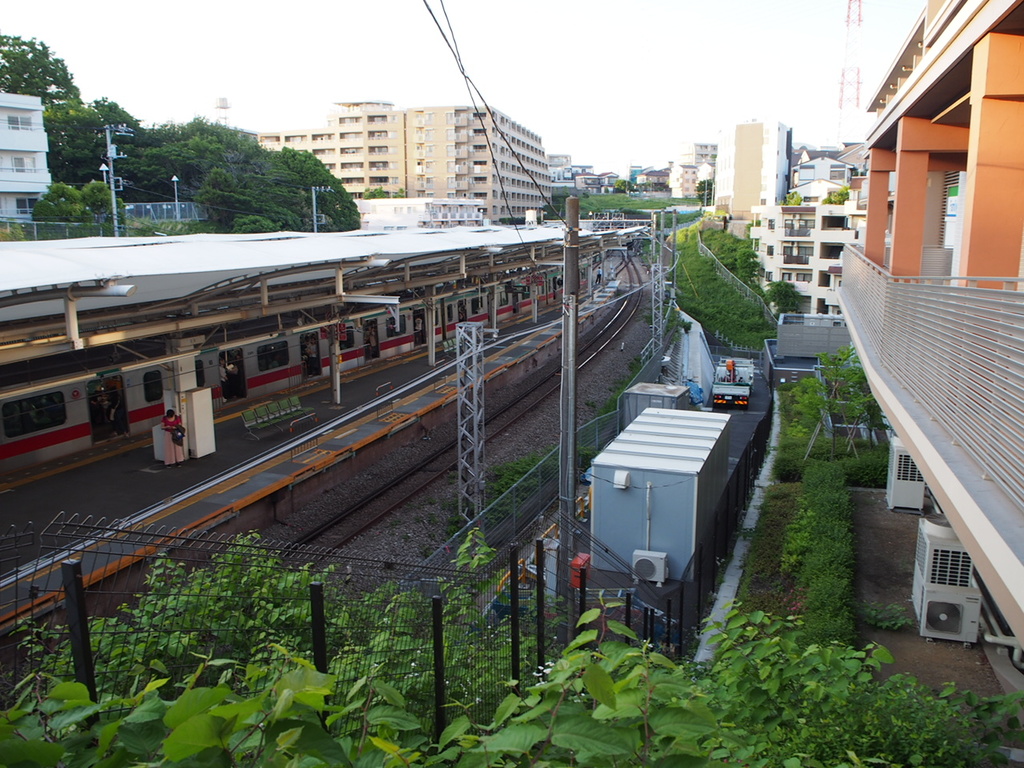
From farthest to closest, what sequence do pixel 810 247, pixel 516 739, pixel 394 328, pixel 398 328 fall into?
1. pixel 810 247
2. pixel 394 328
3. pixel 398 328
4. pixel 516 739

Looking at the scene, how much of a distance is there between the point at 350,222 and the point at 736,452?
36376 millimetres

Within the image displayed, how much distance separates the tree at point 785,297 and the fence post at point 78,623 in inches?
1636

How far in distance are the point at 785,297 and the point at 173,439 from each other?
1342 inches

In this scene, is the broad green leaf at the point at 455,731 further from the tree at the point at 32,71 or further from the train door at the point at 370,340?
the tree at the point at 32,71

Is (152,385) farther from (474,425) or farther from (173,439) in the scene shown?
(474,425)

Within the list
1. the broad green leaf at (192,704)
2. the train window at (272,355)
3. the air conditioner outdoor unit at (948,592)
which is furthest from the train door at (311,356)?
the broad green leaf at (192,704)

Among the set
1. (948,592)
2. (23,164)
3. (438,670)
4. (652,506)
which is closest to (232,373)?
(652,506)

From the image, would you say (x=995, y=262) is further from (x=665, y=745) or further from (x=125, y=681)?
(x=125, y=681)

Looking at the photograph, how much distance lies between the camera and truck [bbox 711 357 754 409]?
25.5 meters

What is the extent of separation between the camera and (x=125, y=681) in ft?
10.1

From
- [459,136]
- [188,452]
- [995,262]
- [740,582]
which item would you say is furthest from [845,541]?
[459,136]

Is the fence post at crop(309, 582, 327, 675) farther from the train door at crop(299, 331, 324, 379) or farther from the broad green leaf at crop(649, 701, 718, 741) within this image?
the train door at crop(299, 331, 324, 379)

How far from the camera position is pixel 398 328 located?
23.3m

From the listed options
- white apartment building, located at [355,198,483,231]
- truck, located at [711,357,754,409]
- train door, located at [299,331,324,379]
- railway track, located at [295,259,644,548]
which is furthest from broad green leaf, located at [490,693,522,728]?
white apartment building, located at [355,198,483,231]
